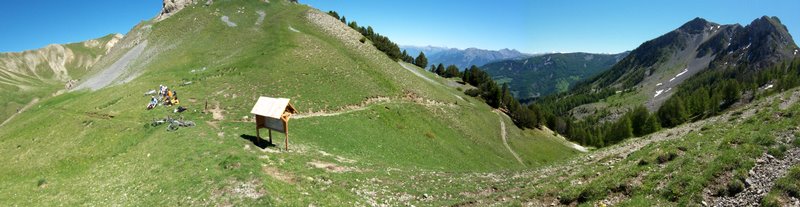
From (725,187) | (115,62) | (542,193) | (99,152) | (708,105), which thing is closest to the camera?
A: (725,187)

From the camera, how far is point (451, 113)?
72312 millimetres

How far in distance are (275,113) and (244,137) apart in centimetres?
499

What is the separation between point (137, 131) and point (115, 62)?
231 ft

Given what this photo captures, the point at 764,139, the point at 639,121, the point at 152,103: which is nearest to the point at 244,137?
the point at 152,103

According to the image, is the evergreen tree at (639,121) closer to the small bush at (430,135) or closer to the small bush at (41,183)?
the small bush at (430,135)

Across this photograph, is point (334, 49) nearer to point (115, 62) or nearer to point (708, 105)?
point (115, 62)

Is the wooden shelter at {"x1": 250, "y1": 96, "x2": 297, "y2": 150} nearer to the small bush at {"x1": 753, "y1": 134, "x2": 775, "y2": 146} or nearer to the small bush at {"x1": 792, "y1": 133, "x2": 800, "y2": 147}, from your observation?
the small bush at {"x1": 753, "y1": 134, "x2": 775, "y2": 146}

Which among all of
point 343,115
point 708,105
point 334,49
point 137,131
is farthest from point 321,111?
point 708,105

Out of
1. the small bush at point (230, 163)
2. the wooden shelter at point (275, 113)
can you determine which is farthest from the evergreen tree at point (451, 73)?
the small bush at point (230, 163)

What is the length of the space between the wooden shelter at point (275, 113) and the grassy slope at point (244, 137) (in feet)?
7.26

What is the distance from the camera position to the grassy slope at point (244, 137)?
2467 cm

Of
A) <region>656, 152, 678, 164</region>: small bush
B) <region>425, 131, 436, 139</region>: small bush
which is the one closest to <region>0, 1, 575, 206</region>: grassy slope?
<region>425, 131, 436, 139</region>: small bush

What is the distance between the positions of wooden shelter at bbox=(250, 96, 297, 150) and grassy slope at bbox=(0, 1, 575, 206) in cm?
221

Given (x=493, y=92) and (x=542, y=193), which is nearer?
(x=542, y=193)
